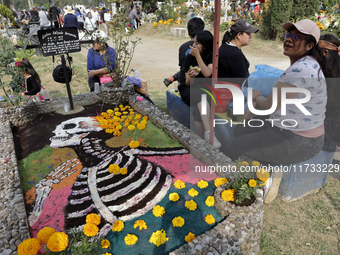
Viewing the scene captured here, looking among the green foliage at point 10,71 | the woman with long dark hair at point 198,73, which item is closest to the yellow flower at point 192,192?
the woman with long dark hair at point 198,73

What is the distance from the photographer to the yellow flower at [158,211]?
2184 mm

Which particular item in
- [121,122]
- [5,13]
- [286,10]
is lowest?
[121,122]

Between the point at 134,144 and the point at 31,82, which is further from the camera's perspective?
the point at 31,82

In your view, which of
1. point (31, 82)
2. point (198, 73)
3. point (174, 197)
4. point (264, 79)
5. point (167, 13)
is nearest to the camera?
point (174, 197)

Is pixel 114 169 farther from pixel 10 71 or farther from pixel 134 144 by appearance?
pixel 10 71

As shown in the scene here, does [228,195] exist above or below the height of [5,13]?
below

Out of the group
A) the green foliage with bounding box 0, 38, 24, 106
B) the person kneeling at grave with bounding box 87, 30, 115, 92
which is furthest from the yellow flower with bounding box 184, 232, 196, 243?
the green foliage with bounding box 0, 38, 24, 106

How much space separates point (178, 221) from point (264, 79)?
82.8 inches

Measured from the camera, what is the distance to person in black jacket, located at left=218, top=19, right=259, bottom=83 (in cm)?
326

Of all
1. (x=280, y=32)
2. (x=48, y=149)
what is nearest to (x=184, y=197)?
(x=48, y=149)

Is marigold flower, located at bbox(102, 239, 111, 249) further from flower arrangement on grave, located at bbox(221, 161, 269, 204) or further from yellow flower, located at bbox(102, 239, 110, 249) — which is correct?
flower arrangement on grave, located at bbox(221, 161, 269, 204)

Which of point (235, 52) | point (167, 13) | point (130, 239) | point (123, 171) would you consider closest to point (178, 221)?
point (130, 239)

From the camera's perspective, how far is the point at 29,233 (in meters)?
2.01

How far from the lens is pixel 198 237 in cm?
185
